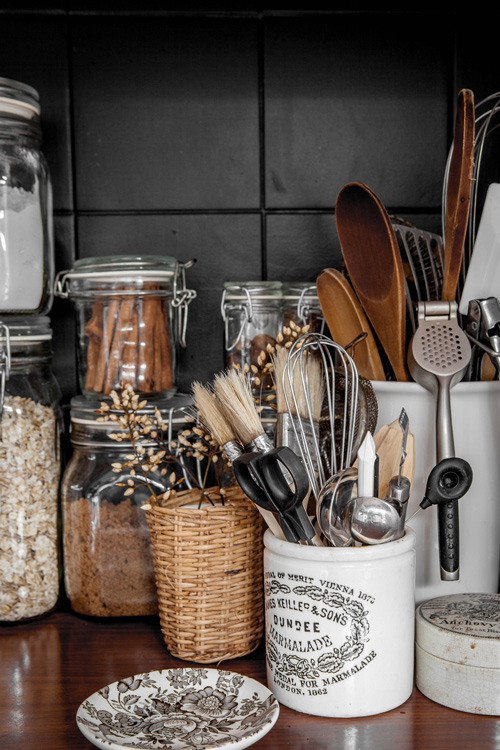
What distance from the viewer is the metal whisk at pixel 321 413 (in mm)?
561

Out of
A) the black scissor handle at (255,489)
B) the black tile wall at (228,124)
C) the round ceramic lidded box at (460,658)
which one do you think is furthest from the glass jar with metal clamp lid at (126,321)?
the round ceramic lidded box at (460,658)

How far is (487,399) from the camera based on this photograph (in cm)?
60

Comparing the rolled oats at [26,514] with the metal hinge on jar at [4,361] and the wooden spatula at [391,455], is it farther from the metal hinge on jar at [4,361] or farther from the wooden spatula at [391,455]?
the wooden spatula at [391,455]

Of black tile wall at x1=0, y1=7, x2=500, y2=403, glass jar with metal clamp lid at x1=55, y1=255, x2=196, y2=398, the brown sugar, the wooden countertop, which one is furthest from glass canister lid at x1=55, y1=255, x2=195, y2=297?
the wooden countertop

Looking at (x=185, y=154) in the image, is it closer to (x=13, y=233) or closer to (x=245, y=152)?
(x=245, y=152)

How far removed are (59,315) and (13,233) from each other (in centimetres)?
14

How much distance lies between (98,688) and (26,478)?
0.21 metres

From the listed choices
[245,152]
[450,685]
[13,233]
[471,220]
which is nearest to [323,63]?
[245,152]

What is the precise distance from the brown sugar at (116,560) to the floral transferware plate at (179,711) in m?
0.14

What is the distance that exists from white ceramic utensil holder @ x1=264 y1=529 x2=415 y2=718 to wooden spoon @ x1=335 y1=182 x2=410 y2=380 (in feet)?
0.60

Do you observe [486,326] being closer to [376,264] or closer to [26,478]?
[376,264]

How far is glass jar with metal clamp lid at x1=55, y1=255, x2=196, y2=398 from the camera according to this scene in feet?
2.27

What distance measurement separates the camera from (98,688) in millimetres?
555

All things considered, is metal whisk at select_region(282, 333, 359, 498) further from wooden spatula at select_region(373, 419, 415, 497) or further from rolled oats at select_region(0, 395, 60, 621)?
rolled oats at select_region(0, 395, 60, 621)
